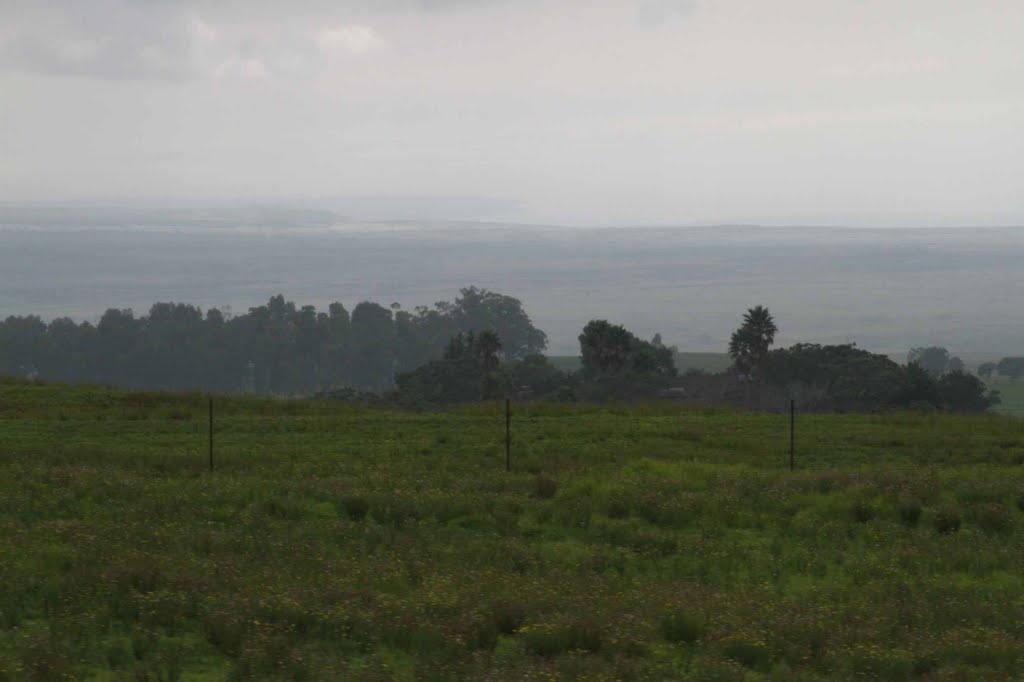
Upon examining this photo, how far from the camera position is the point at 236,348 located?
97.1m

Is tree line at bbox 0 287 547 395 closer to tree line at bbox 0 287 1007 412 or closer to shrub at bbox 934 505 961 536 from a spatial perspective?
tree line at bbox 0 287 1007 412

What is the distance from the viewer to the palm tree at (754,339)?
61500 millimetres

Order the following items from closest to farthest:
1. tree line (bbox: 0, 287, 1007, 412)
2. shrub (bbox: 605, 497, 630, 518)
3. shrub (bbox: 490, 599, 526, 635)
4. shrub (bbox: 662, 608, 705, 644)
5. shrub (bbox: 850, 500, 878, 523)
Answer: shrub (bbox: 662, 608, 705, 644) → shrub (bbox: 490, 599, 526, 635) → shrub (bbox: 605, 497, 630, 518) → shrub (bbox: 850, 500, 878, 523) → tree line (bbox: 0, 287, 1007, 412)

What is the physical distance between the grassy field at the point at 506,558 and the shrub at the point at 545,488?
0.11 feet

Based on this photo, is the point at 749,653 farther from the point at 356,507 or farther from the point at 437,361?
the point at 437,361

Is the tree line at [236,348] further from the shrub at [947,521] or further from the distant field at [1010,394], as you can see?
the shrub at [947,521]

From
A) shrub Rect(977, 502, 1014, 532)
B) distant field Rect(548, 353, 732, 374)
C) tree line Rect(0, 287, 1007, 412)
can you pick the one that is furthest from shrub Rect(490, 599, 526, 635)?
distant field Rect(548, 353, 732, 374)

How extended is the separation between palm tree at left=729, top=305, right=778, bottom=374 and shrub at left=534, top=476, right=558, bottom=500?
156 ft

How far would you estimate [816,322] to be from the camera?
17475cm

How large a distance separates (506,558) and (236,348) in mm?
88294

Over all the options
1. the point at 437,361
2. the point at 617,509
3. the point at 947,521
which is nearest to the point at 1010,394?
the point at 437,361

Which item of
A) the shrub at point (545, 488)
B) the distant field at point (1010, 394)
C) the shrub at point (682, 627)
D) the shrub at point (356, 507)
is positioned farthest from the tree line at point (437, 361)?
the shrub at point (682, 627)

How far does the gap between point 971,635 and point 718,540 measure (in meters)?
3.89

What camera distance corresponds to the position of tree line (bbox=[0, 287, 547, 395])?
94125 mm
